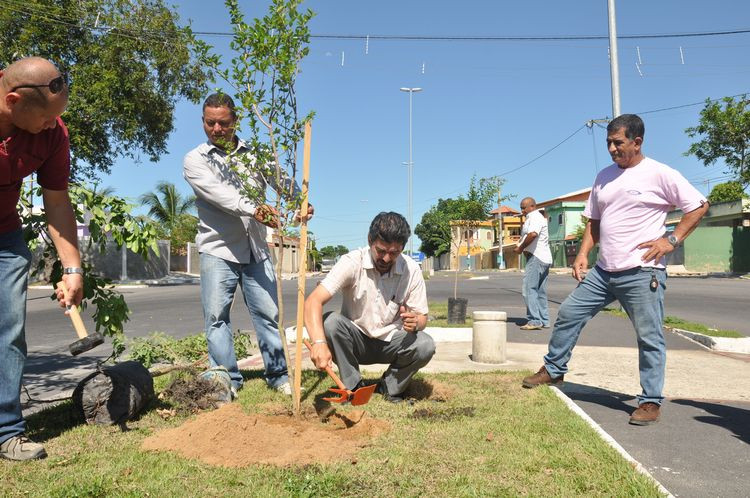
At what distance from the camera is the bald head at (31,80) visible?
291 cm

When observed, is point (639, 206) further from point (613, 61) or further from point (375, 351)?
point (613, 61)

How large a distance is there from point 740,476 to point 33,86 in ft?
13.3

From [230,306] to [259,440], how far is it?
1551 mm

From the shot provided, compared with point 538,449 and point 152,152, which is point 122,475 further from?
point 152,152

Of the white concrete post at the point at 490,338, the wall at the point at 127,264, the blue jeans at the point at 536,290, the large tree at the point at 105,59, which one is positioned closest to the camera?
the white concrete post at the point at 490,338

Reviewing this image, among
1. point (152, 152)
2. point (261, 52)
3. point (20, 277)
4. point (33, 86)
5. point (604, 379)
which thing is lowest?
point (604, 379)

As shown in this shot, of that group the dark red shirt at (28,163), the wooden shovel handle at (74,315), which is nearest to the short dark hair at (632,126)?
the dark red shirt at (28,163)

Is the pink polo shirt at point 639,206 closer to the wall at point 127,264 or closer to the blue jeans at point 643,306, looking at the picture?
the blue jeans at point 643,306

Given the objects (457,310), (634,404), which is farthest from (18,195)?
(457,310)

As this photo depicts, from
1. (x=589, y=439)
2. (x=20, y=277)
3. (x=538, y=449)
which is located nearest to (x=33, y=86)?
(x=20, y=277)

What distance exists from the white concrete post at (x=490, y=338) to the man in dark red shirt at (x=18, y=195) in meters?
4.10

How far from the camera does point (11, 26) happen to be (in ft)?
64.2

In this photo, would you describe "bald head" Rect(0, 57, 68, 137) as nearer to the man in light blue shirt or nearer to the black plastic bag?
the man in light blue shirt

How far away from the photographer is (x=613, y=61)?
11.9m
